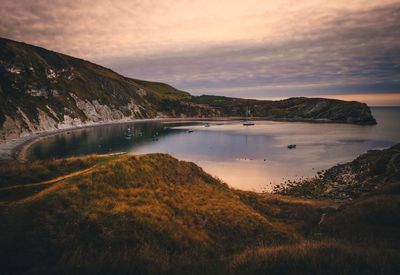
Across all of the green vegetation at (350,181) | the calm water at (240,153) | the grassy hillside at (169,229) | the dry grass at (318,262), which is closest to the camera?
the dry grass at (318,262)

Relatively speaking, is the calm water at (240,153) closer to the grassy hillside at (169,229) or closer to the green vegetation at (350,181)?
the green vegetation at (350,181)

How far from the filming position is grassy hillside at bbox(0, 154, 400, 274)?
33.9ft

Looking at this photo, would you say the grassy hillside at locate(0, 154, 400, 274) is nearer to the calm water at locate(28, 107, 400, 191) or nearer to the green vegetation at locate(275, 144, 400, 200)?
the green vegetation at locate(275, 144, 400, 200)

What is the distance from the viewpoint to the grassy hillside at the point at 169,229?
10320 mm

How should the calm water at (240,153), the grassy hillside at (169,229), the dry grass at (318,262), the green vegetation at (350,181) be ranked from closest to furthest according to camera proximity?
the dry grass at (318,262)
the grassy hillside at (169,229)
the green vegetation at (350,181)
the calm water at (240,153)

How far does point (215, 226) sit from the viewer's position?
73.4 feet

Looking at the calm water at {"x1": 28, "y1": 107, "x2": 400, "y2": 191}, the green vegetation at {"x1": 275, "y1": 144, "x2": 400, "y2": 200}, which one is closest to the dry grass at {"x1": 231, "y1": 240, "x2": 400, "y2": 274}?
the green vegetation at {"x1": 275, "y1": 144, "x2": 400, "y2": 200}

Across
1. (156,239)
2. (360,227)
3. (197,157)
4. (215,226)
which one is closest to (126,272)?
(156,239)

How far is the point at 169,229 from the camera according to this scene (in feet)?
62.7

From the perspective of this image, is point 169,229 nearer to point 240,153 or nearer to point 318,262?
point 318,262

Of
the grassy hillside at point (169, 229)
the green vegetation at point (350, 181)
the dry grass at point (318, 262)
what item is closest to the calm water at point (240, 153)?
the green vegetation at point (350, 181)

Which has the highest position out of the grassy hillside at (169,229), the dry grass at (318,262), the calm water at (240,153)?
the dry grass at (318,262)

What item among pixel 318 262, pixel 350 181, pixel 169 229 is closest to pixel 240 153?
pixel 350 181

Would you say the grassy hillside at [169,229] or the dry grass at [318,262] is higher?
the dry grass at [318,262]
